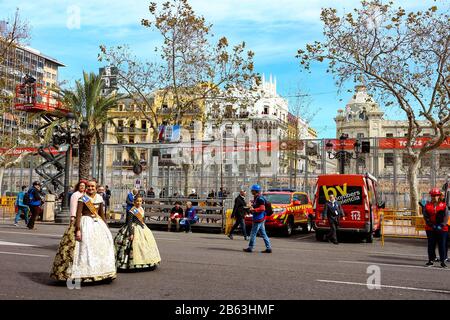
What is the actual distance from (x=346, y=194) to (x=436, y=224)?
6.61 meters

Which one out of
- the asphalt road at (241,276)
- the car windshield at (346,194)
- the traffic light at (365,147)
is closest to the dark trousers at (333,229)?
the car windshield at (346,194)

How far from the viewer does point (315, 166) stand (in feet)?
107

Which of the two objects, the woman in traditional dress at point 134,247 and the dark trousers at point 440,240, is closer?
the woman in traditional dress at point 134,247

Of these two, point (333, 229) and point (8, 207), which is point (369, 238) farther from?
point (8, 207)

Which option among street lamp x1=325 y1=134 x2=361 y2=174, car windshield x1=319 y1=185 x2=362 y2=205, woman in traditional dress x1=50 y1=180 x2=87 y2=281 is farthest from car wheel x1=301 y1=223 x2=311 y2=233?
woman in traditional dress x1=50 y1=180 x2=87 y2=281

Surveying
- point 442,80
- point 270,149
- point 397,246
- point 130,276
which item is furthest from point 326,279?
point 270,149

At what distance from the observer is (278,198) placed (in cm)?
2098

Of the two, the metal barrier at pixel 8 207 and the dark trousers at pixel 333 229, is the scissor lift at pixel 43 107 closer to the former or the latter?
the metal barrier at pixel 8 207

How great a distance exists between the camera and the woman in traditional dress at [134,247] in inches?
369

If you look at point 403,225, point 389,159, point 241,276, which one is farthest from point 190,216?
point 241,276

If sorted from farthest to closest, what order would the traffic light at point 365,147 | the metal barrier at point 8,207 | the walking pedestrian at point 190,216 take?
the metal barrier at point 8,207 < the traffic light at point 365,147 < the walking pedestrian at point 190,216

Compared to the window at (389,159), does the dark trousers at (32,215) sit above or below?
below

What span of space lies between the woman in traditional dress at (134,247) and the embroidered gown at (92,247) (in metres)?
1.13

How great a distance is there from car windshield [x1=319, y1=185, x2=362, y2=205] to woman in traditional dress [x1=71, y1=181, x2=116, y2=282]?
11.5 meters
